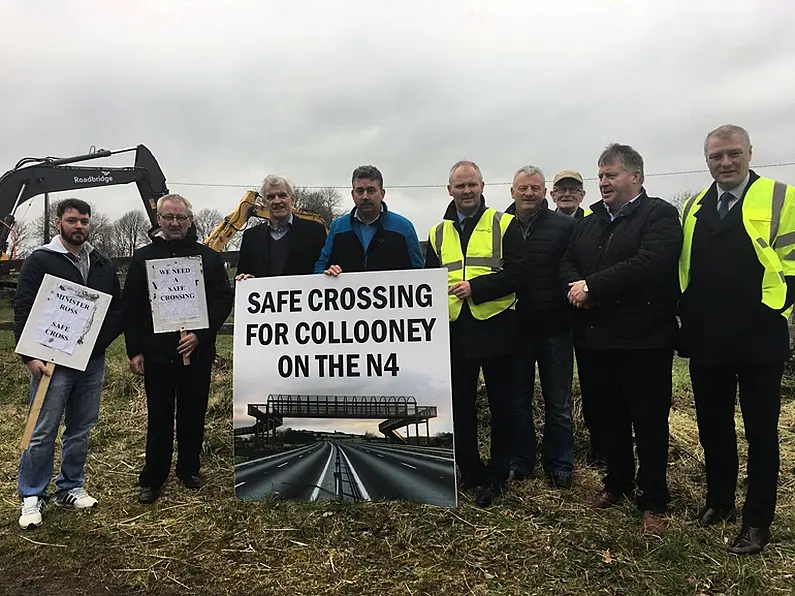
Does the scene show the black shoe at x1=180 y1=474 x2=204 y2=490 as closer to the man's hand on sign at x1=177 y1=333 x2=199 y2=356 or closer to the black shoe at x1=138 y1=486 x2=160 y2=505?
the black shoe at x1=138 y1=486 x2=160 y2=505

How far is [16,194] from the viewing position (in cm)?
1189

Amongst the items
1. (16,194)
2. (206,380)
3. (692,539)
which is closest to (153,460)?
(206,380)

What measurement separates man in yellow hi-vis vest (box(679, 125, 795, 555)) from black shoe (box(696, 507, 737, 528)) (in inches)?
10.1

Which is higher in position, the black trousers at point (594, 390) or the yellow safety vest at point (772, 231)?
the yellow safety vest at point (772, 231)

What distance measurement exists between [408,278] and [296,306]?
78cm

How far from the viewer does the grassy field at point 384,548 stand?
2877 millimetres

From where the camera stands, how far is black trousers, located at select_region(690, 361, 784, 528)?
308cm

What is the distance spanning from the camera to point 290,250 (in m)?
4.27

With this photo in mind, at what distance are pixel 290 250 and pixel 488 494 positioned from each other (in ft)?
7.19

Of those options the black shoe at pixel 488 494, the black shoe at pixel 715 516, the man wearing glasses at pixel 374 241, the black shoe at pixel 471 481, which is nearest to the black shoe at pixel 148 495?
the man wearing glasses at pixel 374 241

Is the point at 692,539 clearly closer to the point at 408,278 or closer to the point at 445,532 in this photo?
the point at 445,532

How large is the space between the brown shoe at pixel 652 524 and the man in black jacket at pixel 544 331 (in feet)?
2.34

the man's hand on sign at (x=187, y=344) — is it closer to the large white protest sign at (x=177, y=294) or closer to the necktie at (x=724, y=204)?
the large white protest sign at (x=177, y=294)

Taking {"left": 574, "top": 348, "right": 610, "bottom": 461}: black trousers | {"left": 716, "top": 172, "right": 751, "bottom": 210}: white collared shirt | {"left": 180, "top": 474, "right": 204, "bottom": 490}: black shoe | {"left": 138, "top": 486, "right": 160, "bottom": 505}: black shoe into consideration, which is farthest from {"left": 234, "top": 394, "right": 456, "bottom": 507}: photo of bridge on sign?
{"left": 716, "top": 172, "right": 751, "bottom": 210}: white collared shirt
